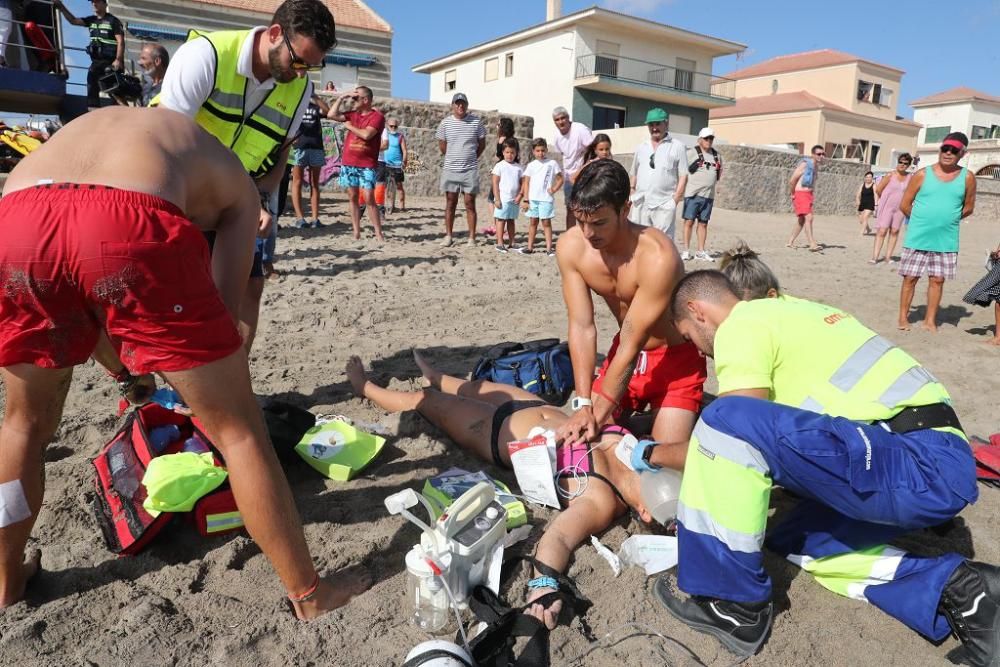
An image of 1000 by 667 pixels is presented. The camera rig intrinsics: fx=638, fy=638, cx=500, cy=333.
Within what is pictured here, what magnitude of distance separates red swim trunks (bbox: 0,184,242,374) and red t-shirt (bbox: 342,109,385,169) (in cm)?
685

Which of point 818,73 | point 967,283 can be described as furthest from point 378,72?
point 818,73

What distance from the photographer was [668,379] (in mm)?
3393

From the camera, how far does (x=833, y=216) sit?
19516mm

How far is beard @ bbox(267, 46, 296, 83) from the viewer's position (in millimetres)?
2711

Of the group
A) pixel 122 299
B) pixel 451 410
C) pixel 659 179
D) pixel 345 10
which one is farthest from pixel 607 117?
pixel 122 299

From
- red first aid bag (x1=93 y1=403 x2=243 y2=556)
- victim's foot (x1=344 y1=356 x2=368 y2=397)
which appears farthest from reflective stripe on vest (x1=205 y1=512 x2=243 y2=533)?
victim's foot (x1=344 y1=356 x2=368 y2=397)

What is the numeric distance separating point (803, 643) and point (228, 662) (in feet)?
5.93

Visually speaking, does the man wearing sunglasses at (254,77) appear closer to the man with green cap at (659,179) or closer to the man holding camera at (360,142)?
the man holding camera at (360,142)

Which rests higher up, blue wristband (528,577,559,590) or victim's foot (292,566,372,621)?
blue wristband (528,577,559,590)

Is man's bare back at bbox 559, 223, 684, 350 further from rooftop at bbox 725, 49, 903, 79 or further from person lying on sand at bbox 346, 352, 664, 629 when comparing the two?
rooftop at bbox 725, 49, 903, 79

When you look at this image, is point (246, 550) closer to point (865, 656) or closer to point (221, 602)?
point (221, 602)

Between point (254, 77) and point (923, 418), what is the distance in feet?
9.61

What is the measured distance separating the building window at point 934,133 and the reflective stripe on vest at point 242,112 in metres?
58.8

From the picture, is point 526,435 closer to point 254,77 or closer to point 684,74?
point 254,77
